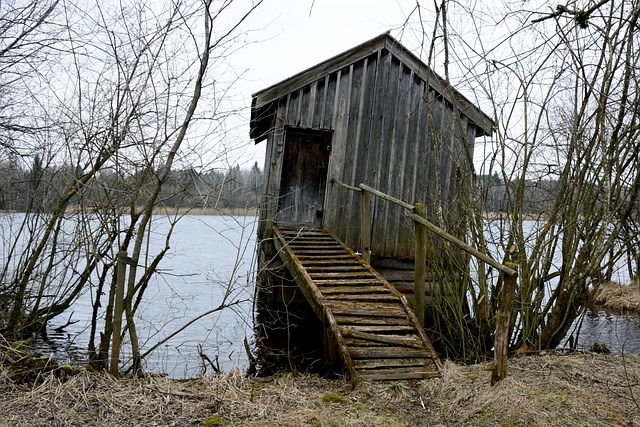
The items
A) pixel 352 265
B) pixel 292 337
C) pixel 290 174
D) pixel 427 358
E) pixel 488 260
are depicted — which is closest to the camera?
pixel 488 260

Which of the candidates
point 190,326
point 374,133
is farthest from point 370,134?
point 190,326

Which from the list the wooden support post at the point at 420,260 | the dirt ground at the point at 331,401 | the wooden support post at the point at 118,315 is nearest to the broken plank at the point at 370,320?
the wooden support post at the point at 420,260

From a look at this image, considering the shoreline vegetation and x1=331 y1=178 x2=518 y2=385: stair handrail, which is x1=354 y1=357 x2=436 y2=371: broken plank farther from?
x1=331 y1=178 x2=518 y2=385: stair handrail

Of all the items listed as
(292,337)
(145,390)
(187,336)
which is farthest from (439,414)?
(187,336)

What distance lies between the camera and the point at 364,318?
6.68m

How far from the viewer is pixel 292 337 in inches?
411

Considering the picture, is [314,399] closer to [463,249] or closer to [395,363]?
[395,363]

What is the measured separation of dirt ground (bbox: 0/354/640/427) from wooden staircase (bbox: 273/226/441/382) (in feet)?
0.93

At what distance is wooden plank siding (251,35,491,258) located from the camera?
423 inches

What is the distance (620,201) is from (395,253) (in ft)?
15.9

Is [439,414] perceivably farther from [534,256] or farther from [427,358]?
[534,256]

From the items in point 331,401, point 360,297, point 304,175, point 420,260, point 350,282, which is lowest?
point 331,401

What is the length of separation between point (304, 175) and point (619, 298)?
Result: 8975 millimetres

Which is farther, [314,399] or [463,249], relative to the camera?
[463,249]
